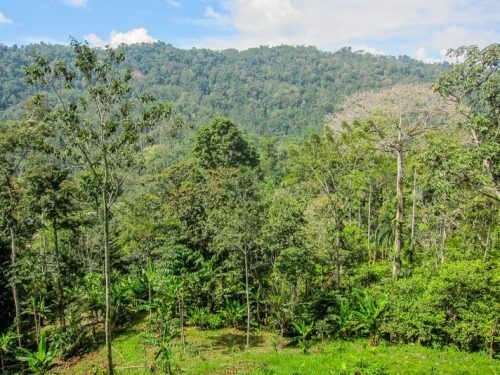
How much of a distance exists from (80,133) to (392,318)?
14080 millimetres

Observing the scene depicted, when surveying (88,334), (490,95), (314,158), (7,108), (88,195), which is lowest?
(88,334)

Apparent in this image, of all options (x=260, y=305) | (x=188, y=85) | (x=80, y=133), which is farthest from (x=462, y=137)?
(x=188, y=85)

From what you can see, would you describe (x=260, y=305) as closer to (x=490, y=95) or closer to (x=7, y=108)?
(x=490, y=95)

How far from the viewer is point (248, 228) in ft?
59.7

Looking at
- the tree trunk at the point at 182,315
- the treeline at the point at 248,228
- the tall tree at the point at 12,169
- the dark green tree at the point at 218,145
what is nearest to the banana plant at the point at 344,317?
the treeline at the point at 248,228

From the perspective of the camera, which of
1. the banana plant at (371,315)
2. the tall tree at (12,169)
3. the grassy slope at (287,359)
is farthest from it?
the tall tree at (12,169)

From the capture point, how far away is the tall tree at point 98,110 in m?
14.3

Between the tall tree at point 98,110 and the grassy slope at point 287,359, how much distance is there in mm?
4067

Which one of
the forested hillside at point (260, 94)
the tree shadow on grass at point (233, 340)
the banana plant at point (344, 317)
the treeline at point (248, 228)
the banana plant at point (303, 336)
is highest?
the forested hillside at point (260, 94)

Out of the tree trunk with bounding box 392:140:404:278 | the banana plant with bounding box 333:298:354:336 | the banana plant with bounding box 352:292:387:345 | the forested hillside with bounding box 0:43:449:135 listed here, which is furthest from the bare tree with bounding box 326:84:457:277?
the forested hillside with bounding box 0:43:449:135

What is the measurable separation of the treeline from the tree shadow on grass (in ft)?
2.16

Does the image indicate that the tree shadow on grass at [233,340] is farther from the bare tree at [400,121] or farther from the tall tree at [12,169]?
the tall tree at [12,169]

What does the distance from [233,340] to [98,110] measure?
475 inches

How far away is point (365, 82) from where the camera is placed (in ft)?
557
